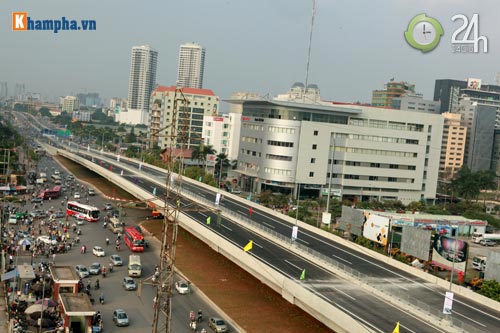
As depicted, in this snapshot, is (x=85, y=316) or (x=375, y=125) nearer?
(x=85, y=316)

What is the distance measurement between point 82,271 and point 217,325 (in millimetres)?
12337

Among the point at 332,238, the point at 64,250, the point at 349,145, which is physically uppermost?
the point at 349,145

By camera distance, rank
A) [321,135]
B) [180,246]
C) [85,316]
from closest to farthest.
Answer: [85,316]
[180,246]
[321,135]

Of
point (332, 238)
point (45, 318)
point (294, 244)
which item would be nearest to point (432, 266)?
point (332, 238)

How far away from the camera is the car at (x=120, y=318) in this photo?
27.6 m

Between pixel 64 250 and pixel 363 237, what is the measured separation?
2316cm

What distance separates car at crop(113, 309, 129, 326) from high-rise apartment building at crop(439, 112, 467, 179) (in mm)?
129205

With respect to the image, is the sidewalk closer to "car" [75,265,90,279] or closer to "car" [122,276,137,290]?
"car" [75,265,90,279]

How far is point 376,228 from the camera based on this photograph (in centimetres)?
4488

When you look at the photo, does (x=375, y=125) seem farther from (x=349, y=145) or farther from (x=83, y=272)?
(x=83, y=272)

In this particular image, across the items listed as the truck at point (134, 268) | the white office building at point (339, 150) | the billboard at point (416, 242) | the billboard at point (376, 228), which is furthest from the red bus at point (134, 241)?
the white office building at point (339, 150)

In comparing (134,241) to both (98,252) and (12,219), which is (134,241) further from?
(12,219)

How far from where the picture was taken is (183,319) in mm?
29188

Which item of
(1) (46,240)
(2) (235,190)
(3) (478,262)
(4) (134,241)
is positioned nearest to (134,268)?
(4) (134,241)
